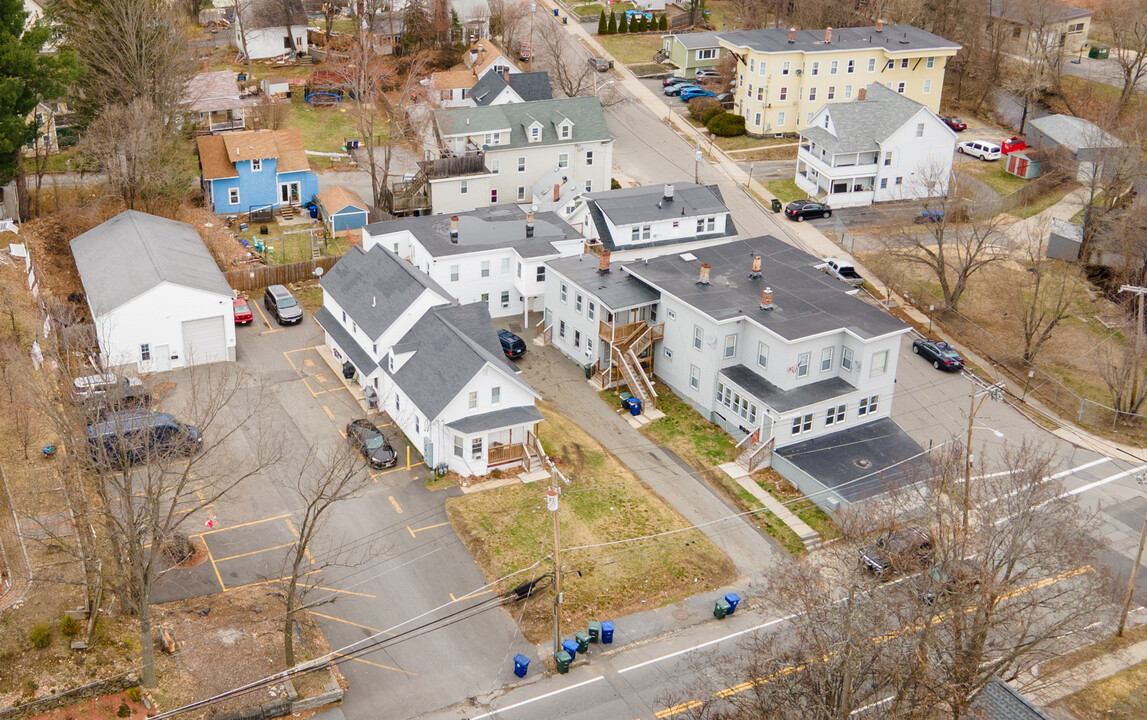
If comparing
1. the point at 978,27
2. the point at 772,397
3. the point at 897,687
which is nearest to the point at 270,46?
the point at 978,27

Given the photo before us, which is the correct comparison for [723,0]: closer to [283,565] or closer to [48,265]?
[48,265]

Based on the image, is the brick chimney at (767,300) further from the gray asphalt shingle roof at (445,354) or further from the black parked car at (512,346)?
the black parked car at (512,346)

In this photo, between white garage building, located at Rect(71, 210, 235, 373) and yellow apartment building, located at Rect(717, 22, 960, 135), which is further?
yellow apartment building, located at Rect(717, 22, 960, 135)

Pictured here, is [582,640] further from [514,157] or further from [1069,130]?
[1069,130]

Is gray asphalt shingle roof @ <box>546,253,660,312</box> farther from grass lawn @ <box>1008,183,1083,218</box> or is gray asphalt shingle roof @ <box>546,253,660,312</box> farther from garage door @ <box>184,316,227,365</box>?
grass lawn @ <box>1008,183,1083,218</box>

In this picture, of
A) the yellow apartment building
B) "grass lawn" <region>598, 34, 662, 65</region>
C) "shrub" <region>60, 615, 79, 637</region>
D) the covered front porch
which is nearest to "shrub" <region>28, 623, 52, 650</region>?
"shrub" <region>60, 615, 79, 637</region>

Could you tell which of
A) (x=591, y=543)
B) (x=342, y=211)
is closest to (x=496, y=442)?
(x=591, y=543)
